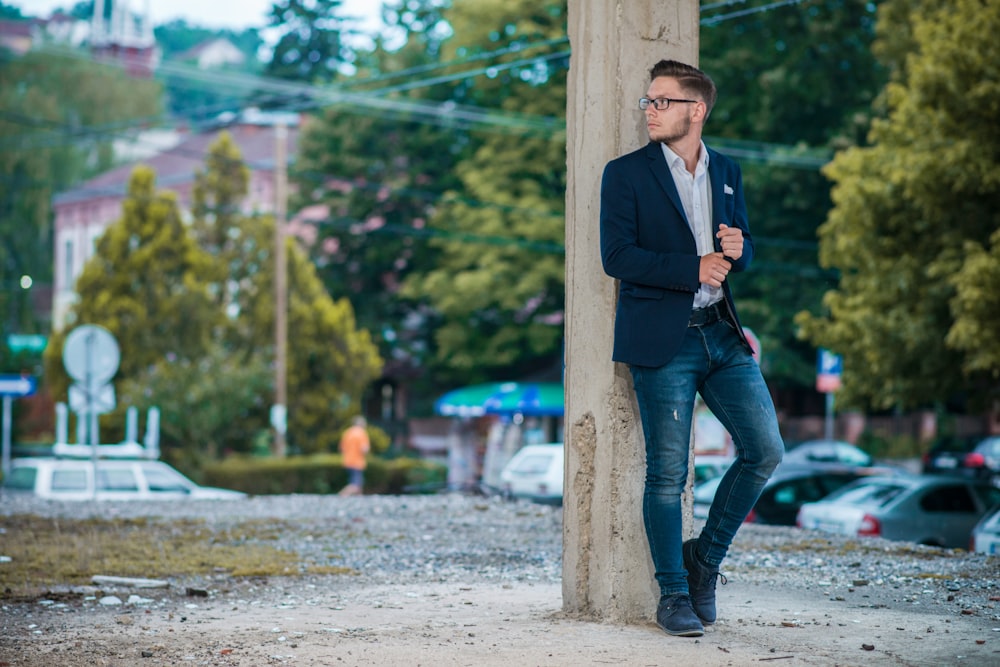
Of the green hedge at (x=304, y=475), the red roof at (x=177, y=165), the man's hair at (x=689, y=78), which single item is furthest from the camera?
the red roof at (x=177, y=165)

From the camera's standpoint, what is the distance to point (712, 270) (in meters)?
5.49

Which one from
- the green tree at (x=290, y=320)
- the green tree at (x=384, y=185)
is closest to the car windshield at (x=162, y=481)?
the green tree at (x=290, y=320)

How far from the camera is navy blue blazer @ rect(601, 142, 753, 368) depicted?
552 cm

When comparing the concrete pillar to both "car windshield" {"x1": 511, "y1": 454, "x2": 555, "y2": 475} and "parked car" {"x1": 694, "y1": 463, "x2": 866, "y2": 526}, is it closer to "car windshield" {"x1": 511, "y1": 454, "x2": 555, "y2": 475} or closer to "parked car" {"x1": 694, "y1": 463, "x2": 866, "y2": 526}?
"parked car" {"x1": 694, "y1": 463, "x2": 866, "y2": 526}

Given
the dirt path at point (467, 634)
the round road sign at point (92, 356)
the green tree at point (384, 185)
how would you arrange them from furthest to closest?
the green tree at point (384, 185)
the round road sign at point (92, 356)
the dirt path at point (467, 634)

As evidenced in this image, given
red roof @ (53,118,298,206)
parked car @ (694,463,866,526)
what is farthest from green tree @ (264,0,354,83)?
parked car @ (694,463,866,526)

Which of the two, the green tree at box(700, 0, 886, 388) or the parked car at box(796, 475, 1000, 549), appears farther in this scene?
the green tree at box(700, 0, 886, 388)

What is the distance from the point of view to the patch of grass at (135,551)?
8.45 metres

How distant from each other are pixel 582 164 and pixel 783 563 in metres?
3.64

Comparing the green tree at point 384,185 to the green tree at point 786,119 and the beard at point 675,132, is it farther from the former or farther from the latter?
the beard at point 675,132

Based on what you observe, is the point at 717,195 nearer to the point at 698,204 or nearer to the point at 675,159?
the point at 698,204

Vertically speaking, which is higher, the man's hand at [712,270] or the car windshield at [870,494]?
the man's hand at [712,270]

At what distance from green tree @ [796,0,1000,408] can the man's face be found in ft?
51.3

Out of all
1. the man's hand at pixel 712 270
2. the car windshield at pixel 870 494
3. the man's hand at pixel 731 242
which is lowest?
the car windshield at pixel 870 494
